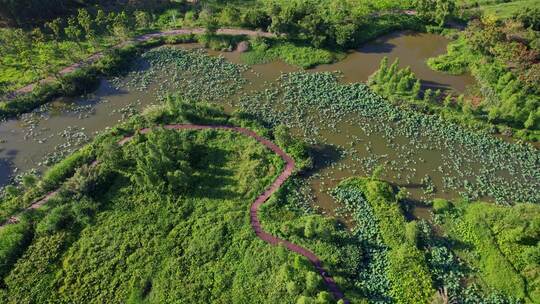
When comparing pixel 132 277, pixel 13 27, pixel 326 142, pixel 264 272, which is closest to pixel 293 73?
pixel 326 142

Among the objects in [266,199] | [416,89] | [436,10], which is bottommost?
[266,199]

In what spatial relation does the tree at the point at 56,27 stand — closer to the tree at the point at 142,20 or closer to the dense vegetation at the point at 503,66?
the tree at the point at 142,20

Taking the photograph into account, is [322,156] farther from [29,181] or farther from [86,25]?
[86,25]

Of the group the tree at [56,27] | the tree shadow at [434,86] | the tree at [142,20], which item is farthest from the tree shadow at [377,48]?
the tree at [56,27]

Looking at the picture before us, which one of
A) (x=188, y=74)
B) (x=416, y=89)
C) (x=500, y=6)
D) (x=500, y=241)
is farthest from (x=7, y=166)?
(x=500, y=6)

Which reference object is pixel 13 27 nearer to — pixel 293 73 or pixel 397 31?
pixel 293 73

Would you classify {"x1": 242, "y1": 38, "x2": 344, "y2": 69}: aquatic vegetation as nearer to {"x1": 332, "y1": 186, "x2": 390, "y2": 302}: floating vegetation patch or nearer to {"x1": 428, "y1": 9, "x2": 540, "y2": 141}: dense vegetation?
{"x1": 428, "y1": 9, "x2": 540, "y2": 141}: dense vegetation
